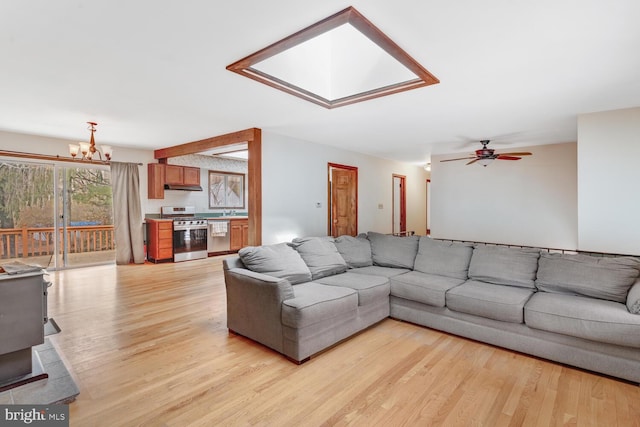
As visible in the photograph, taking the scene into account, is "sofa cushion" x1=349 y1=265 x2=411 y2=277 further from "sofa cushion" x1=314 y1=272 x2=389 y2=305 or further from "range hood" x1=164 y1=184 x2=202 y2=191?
"range hood" x1=164 y1=184 x2=202 y2=191

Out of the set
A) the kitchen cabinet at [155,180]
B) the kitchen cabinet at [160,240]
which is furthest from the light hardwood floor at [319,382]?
the kitchen cabinet at [155,180]

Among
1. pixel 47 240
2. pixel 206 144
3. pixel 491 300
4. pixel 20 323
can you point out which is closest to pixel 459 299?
pixel 491 300

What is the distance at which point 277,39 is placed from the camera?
80.5 inches

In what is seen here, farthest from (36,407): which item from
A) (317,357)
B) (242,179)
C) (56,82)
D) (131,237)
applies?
(242,179)

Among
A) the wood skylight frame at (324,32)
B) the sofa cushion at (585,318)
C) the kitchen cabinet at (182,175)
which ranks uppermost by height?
the wood skylight frame at (324,32)

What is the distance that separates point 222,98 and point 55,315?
3131 millimetres

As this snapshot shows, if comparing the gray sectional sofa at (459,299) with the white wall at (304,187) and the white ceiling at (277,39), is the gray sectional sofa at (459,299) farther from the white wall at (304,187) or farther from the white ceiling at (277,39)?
the white ceiling at (277,39)

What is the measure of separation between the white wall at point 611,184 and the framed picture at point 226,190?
7176 mm

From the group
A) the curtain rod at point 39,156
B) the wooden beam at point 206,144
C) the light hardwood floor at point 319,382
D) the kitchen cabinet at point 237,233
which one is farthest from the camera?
the kitchen cabinet at point 237,233

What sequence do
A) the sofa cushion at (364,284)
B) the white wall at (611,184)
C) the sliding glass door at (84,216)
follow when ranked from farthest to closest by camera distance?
the sliding glass door at (84,216) < the white wall at (611,184) < the sofa cushion at (364,284)

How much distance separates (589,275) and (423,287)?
1.45 m

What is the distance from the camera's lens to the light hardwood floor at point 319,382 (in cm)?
192

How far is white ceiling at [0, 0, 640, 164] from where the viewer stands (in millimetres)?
1734

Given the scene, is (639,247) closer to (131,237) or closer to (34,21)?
(34,21)
